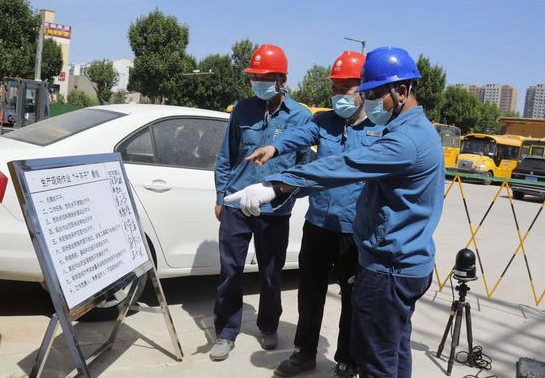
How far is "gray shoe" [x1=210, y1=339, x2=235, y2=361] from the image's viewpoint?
143 inches

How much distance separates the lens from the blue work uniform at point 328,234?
11.0 ft

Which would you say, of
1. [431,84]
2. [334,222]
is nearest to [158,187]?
[334,222]

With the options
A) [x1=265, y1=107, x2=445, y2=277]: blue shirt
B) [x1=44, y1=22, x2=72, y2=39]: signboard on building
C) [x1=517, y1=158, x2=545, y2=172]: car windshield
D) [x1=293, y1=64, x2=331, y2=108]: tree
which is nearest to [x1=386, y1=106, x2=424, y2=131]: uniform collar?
[x1=265, y1=107, x2=445, y2=277]: blue shirt

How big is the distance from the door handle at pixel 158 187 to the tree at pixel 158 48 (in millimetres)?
36603

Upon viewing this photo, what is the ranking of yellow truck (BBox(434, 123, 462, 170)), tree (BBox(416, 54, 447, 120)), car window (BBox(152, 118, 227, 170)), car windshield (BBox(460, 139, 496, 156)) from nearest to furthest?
car window (BBox(152, 118, 227, 170)) → car windshield (BBox(460, 139, 496, 156)) → yellow truck (BBox(434, 123, 462, 170)) → tree (BBox(416, 54, 447, 120))

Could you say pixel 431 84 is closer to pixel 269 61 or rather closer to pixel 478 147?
pixel 478 147

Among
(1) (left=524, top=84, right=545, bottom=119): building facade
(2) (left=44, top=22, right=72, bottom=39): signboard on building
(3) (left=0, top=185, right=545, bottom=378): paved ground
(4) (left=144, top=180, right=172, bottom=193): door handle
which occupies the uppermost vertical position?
(1) (left=524, top=84, right=545, bottom=119): building facade

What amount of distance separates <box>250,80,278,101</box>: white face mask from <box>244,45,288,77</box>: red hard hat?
72 millimetres

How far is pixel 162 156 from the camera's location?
4.34 m

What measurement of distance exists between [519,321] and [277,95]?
321cm

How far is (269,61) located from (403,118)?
1549 mm

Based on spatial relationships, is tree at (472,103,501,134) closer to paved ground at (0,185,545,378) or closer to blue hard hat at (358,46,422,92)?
paved ground at (0,185,545,378)

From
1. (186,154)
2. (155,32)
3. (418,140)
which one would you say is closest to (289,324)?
(186,154)

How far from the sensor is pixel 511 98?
17675 cm
